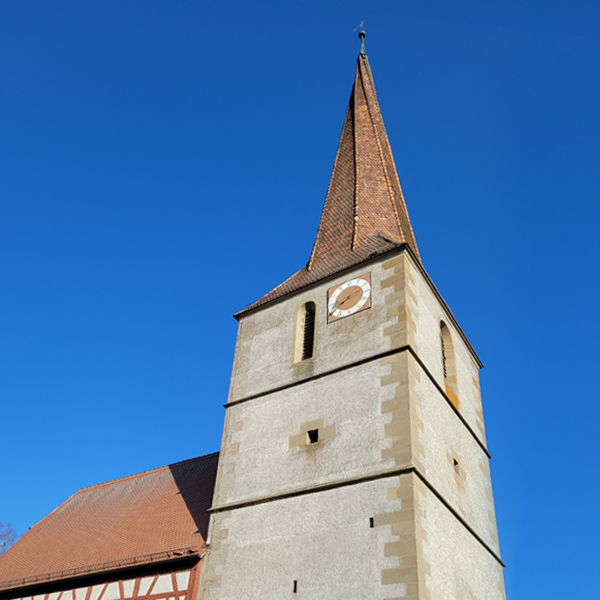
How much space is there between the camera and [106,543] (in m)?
13.3

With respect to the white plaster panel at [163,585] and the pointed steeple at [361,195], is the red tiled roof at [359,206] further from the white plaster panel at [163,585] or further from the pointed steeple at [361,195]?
the white plaster panel at [163,585]

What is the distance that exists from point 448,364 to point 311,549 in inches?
197

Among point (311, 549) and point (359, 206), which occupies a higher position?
point (359, 206)

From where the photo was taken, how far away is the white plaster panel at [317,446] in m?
10.5

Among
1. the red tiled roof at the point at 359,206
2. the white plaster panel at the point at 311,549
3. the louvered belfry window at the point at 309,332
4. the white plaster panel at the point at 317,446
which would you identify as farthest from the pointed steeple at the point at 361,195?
the white plaster panel at the point at 311,549

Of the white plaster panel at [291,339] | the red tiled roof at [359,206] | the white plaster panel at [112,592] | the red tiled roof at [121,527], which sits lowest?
the white plaster panel at [112,592]

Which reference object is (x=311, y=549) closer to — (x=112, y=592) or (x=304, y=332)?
(x=112, y=592)

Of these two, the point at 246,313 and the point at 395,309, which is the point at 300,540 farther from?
the point at 246,313

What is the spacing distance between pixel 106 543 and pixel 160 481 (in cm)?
253

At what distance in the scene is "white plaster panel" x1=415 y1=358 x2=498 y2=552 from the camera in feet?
35.2

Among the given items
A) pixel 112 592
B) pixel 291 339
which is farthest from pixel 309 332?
pixel 112 592

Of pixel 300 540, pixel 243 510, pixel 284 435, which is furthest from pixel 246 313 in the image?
pixel 300 540

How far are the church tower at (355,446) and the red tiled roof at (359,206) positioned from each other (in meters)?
0.10

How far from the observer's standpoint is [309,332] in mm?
13102
